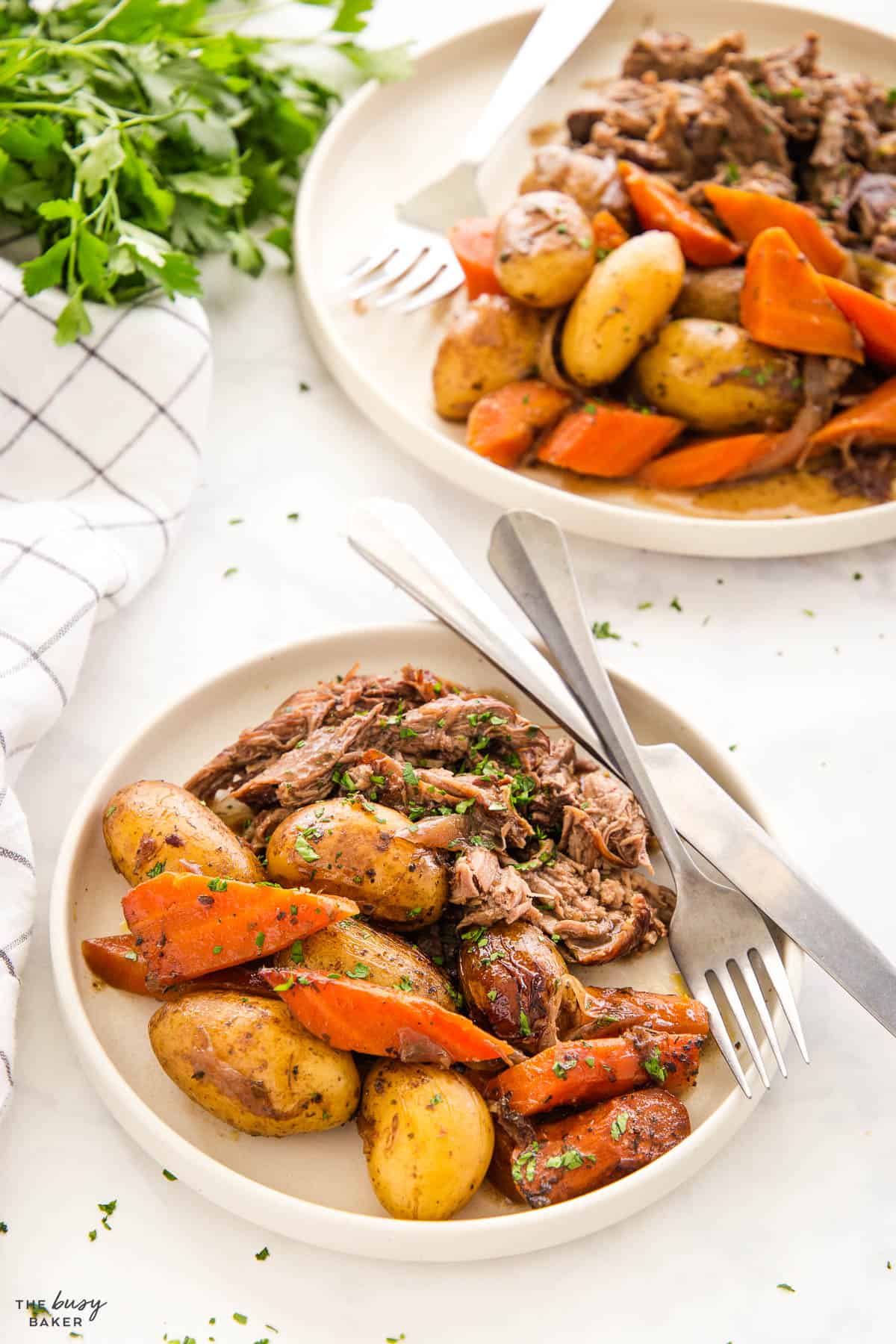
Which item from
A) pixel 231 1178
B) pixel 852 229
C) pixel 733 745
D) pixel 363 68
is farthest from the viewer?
pixel 363 68

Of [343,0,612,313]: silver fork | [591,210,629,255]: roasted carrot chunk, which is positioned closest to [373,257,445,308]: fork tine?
[343,0,612,313]: silver fork

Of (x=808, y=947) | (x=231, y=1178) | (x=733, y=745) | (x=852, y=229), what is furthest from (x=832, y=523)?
(x=231, y=1178)

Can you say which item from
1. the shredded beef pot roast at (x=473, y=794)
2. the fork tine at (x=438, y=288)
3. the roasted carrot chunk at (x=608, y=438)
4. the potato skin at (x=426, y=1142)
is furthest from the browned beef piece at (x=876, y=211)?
the potato skin at (x=426, y=1142)

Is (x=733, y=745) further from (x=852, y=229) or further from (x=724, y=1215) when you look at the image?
(x=852, y=229)

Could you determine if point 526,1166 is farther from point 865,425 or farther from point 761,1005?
point 865,425

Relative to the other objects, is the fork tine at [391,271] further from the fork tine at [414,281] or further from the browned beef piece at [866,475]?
the browned beef piece at [866,475]

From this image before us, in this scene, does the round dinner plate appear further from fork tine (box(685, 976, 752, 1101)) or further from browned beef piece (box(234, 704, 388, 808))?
browned beef piece (box(234, 704, 388, 808))

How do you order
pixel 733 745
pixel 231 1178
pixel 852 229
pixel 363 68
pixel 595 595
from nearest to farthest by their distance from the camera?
pixel 231 1178 → pixel 733 745 → pixel 595 595 → pixel 852 229 → pixel 363 68
